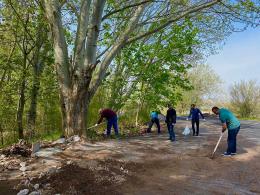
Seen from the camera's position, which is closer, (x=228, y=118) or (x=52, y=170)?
(x=52, y=170)

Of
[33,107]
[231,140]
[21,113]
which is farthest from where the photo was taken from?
[33,107]

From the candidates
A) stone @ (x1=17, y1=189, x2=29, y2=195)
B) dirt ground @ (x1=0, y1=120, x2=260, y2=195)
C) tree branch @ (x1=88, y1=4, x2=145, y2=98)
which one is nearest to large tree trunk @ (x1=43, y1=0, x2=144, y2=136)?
tree branch @ (x1=88, y1=4, x2=145, y2=98)

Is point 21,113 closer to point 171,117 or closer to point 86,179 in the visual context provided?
point 171,117

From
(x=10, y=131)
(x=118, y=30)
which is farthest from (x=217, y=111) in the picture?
(x=10, y=131)

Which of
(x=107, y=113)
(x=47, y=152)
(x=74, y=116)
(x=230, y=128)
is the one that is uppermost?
(x=107, y=113)

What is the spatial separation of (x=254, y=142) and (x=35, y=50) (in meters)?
14.0

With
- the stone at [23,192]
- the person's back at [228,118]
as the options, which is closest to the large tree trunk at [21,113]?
the person's back at [228,118]

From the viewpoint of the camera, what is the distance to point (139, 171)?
29.4 feet

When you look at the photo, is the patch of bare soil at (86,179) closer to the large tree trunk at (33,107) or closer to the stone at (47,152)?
the stone at (47,152)

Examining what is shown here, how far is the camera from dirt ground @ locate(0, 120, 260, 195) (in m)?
7.46

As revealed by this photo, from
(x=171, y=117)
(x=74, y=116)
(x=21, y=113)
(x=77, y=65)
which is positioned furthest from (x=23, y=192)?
(x=21, y=113)

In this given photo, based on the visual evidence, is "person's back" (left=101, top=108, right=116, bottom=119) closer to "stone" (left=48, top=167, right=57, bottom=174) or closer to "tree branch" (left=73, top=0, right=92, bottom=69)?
"tree branch" (left=73, top=0, right=92, bottom=69)

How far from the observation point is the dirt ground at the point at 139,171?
746cm

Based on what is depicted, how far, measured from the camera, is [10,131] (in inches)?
795
